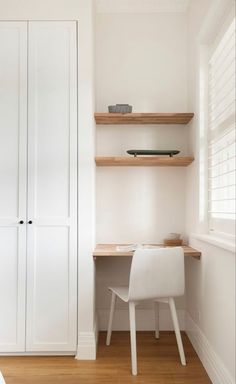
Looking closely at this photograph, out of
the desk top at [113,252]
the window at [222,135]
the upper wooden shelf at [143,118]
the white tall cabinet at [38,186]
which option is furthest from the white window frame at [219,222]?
the white tall cabinet at [38,186]

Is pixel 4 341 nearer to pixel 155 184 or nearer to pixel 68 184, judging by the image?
pixel 68 184

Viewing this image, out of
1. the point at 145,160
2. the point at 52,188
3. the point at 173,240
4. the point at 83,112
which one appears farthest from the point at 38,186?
the point at 173,240

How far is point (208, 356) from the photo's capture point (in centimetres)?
226

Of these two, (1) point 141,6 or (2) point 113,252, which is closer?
(2) point 113,252

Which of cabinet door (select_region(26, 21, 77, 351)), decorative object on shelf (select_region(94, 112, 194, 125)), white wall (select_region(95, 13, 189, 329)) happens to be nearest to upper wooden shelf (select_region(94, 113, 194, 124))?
decorative object on shelf (select_region(94, 112, 194, 125))

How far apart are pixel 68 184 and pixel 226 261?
120 cm

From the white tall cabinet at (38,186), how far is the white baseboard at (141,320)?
22.0 inches

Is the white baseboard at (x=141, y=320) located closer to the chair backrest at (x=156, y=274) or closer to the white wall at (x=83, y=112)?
the white wall at (x=83, y=112)

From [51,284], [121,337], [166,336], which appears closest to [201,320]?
[166,336]

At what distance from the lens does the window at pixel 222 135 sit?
2092 millimetres

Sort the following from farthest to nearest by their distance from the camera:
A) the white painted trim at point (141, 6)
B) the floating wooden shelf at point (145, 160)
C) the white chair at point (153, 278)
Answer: the white painted trim at point (141, 6), the floating wooden shelf at point (145, 160), the white chair at point (153, 278)

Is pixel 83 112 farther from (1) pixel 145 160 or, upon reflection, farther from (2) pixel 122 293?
(2) pixel 122 293

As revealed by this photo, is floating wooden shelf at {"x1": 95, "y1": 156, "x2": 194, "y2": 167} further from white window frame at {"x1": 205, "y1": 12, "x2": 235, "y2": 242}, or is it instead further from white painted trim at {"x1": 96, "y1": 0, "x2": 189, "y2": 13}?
white painted trim at {"x1": 96, "y1": 0, "x2": 189, "y2": 13}

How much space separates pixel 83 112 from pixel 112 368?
1755 mm
